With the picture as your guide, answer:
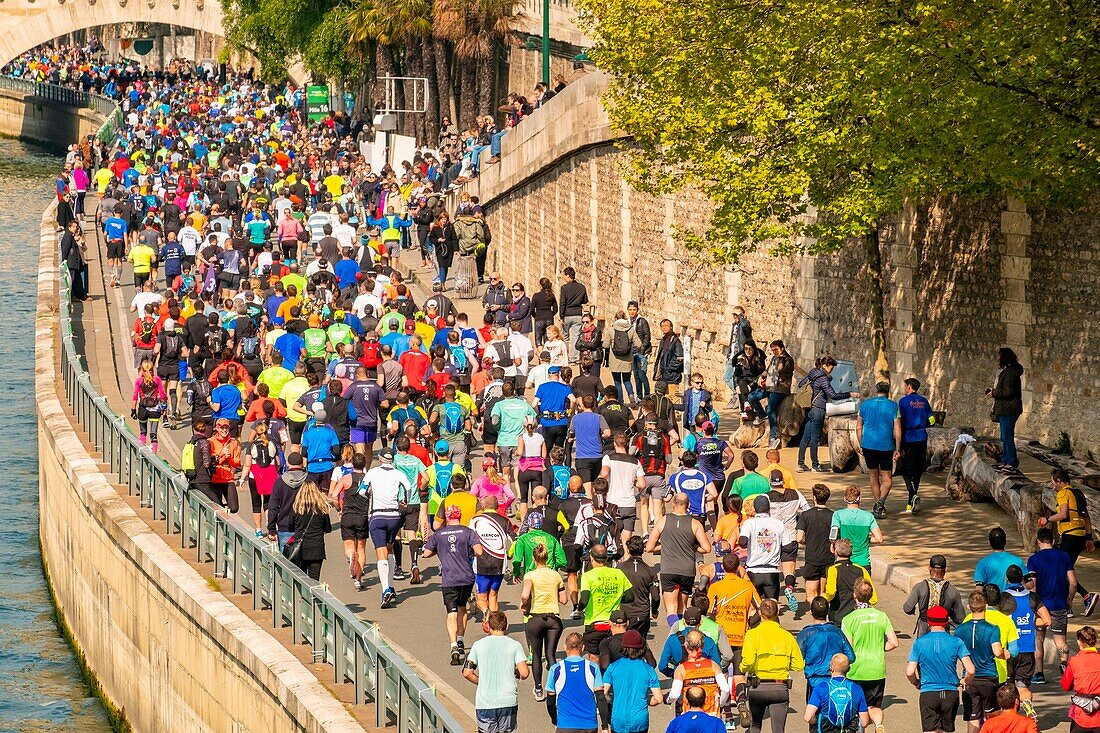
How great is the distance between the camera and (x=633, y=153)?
1142 inches

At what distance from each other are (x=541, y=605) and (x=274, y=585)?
2717mm

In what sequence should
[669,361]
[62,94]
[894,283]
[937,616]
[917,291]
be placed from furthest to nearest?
[62,94]
[894,283]
[917,291]
[669,361]
[937,616]

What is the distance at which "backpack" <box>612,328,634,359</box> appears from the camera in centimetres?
2753

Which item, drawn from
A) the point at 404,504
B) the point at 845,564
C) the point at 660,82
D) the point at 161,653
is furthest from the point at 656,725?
the point at 660,82

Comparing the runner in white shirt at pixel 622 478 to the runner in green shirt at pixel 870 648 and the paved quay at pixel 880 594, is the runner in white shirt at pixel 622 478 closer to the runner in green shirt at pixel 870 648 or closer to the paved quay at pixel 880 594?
the paved quay at pixel 880 594

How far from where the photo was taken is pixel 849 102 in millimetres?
23188

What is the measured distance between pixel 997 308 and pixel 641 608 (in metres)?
11.2

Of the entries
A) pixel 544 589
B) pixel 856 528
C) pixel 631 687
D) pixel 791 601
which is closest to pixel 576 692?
pixel 631 687

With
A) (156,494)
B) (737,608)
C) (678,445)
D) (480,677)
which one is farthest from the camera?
(678,445)

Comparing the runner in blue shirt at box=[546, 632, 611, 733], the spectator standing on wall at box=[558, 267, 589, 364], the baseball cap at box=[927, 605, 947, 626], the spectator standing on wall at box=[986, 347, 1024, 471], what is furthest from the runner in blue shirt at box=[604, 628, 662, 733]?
the spectator standing on wall at box=[558, 267, 589, 364]

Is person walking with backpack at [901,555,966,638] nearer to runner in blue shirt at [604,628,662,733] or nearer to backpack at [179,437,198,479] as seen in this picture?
runner in blue shirt at [604,628,662,733]

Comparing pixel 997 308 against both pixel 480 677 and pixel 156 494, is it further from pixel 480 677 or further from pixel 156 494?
pixel 480 677

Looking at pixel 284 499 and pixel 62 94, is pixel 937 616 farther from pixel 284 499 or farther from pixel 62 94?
pixel 62 94

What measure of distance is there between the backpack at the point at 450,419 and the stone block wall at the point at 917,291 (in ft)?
23.5
